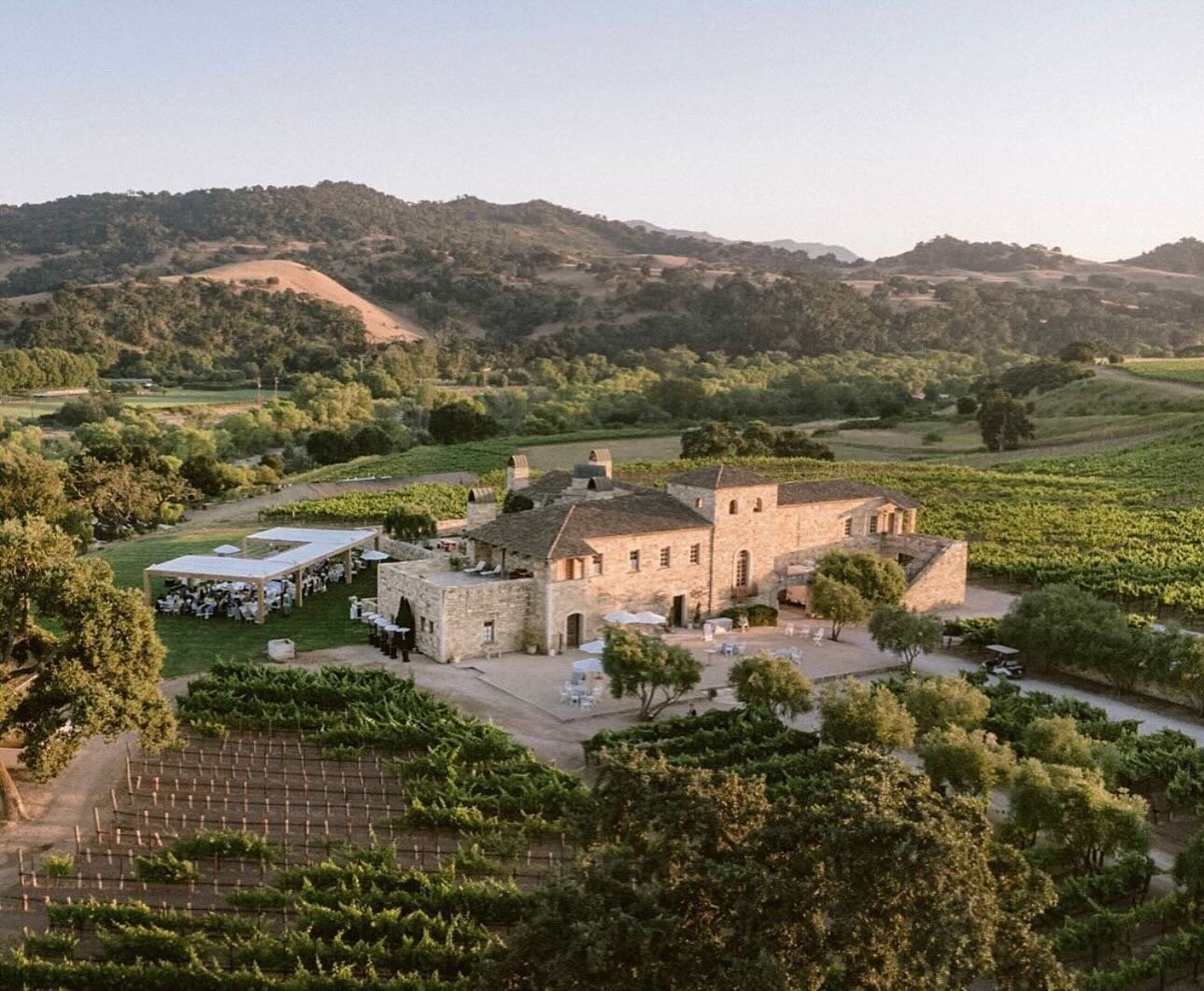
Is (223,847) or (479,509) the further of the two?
(479,509)

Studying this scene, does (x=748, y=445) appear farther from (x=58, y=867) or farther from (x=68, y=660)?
(x=58, y=867)

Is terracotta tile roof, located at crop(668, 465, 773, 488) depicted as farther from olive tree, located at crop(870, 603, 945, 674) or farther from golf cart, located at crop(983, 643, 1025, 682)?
golf cart, located at crop(983, 643, 1025, 682)

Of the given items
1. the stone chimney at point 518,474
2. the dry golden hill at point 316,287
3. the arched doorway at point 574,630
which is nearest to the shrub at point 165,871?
the arched doorway at point 574,630

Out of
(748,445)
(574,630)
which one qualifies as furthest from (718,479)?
(748,445)

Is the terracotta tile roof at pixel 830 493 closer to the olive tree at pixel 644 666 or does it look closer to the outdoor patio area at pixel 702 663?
the outdoor patio area at pixel 702 663

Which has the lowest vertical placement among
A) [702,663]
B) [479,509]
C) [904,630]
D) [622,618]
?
[702,663]

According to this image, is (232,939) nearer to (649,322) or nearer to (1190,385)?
(1190,385)

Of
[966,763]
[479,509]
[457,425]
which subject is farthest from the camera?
[457,425]
